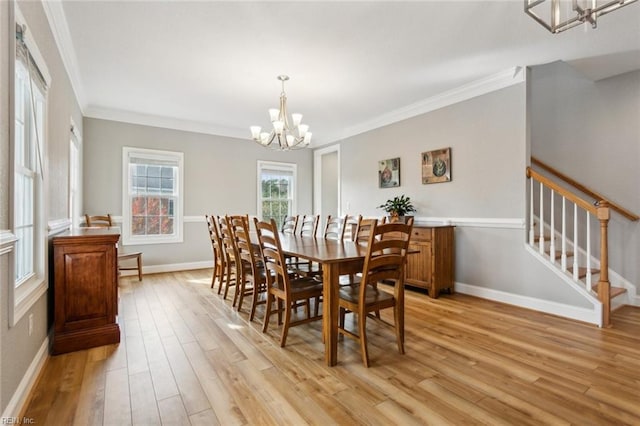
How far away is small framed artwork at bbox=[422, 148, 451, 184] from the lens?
4.32 metres

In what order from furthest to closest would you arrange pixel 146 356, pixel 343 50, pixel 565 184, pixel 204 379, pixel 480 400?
pixel 565 184, pixel 343 50, pixel 146 356, pixel 204 379, pixel 480 400

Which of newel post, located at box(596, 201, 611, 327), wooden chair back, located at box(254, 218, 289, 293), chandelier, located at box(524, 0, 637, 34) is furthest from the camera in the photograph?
newel post, located at box(596, 201, 611, 327)

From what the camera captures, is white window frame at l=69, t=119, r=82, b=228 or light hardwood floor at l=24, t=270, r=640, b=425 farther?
white window frame at l=69, t=119, r=82, b=228

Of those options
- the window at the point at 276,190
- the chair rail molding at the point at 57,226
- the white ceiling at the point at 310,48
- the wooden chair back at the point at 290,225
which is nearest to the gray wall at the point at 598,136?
the white ceiling at the point at 310,48

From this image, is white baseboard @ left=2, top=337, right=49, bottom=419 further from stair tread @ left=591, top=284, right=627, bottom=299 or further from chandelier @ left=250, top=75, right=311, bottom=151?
stair tread @ left=591, top=284, right=627, bottom=299

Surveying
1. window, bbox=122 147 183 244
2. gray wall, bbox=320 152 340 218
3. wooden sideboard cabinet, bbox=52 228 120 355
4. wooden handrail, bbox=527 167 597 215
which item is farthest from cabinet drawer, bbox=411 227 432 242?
window, bbox=122 147 183 244

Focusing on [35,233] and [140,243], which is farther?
[140,243]

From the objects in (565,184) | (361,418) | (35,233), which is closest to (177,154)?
(35,233)

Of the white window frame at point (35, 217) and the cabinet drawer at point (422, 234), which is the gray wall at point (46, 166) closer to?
the white window frame at point (35, 217)

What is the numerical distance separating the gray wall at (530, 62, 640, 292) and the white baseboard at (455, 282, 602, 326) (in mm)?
1228

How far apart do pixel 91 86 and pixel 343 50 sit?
10.7ft

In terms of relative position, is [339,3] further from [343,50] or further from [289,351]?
[289,351]

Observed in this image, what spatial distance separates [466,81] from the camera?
12.8ft

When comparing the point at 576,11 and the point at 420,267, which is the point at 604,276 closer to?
the point at 420,267
